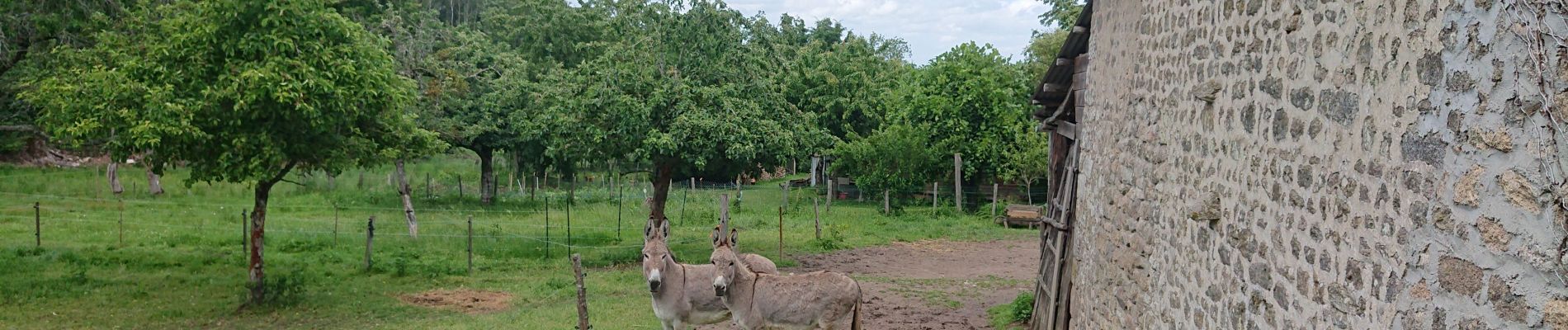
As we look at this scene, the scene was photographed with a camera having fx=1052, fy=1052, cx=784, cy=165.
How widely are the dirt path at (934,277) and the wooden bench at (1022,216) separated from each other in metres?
2.30

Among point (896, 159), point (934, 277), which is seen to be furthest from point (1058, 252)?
point (896, 159)

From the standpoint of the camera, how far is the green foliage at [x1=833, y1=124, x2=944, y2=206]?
27094mm

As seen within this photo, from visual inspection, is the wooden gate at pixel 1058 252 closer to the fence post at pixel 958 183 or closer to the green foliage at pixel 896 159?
the fence post at pixel 958 183

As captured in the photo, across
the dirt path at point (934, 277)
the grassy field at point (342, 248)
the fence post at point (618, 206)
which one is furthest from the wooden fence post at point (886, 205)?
the fence post at point (618, 206)

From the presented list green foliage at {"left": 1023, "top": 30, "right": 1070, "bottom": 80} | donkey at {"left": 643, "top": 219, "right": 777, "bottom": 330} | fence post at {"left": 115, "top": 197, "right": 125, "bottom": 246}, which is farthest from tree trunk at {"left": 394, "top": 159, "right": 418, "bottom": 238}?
green foliage at {"left": 1023, "top": 30, "right": 1070, "bottom": 80}

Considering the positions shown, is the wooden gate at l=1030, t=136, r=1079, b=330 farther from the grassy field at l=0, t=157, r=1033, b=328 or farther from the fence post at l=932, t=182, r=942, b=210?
the fence post at l=932, t=182, r=942, b=210

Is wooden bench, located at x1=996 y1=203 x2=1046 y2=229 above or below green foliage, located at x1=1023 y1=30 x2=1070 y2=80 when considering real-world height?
below

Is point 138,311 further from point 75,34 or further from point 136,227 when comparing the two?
point 136,227

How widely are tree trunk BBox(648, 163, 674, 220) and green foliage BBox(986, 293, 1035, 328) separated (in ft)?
21.7

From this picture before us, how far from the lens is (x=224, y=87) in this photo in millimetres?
11211

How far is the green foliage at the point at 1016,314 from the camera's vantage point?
34.6 ft

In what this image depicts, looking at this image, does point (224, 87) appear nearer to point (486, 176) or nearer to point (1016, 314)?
point (1016, 314)

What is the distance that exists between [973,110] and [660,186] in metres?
13.8

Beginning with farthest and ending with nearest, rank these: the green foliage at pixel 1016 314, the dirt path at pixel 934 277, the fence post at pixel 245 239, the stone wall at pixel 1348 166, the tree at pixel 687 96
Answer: the fence post at pixel 245 239 → the tree at pixel 687 96 → the dirt path at pixel 934 277 → the green foliage at pixel 1016 314 → the stone wall at pixel 1348 166
